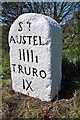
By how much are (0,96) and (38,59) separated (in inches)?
31.2

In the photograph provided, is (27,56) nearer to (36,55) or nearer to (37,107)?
(36,55)

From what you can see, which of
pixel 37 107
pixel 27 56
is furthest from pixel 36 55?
pixel 37 107

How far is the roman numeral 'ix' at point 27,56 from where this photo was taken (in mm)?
3826

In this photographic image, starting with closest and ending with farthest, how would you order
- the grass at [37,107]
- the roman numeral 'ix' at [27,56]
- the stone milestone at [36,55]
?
the grass at [37,107] → the stone milestone at [36,55] → the roman numeral 'ix' at [27,56]

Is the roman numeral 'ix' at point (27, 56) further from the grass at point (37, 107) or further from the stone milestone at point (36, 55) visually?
the grass at point (37, 107)

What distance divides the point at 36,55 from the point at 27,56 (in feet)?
0.53

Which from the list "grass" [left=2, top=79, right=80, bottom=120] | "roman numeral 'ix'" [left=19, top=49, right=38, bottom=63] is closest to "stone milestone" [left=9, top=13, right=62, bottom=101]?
"roman numeral 'ix'" [left=19, top=49, right=38, bottom=63]

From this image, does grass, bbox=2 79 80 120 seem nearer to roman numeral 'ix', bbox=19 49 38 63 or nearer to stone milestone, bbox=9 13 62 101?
stone milestone, bbox=9 13 62 101

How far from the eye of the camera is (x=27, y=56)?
3.89m

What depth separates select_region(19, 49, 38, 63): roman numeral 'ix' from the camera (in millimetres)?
3826

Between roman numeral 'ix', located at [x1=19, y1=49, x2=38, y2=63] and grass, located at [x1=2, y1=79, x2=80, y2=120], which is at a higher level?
roman numeral 'ix', located at [x1=19, y1=49, x2=38, y2=63]

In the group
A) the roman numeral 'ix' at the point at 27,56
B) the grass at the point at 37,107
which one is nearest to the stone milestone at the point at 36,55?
the roman numeral 'ix' at the point at 27,56

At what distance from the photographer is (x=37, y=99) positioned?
3.92 meters

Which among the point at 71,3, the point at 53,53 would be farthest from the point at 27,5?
the point at 53,53
